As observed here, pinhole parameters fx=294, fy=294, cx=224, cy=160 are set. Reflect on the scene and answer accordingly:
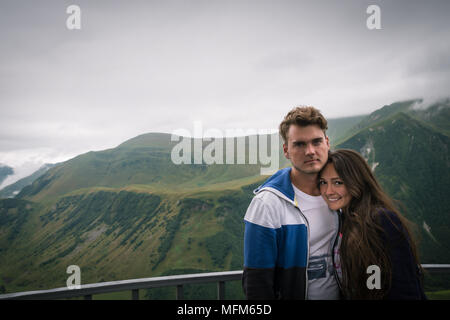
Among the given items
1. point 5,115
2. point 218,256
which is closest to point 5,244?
point 5,115

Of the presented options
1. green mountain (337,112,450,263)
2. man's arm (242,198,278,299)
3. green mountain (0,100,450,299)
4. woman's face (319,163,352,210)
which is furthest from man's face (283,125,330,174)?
green mountain (337,112,450,263)

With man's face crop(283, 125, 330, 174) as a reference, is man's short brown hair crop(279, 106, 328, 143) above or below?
above

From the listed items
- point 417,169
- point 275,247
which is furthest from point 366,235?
point 417,169

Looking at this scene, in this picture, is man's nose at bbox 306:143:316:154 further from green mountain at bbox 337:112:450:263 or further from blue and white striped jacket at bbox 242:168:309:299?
green mountain at bbox 337:112:450:263

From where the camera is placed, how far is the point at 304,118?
270cm

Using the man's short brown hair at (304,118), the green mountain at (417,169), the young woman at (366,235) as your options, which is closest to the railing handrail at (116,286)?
the young woman at (366,235)

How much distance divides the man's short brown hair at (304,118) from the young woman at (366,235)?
1.13 ft

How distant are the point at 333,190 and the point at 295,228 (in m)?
0.53

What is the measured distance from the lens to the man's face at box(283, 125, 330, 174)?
8.88 ft

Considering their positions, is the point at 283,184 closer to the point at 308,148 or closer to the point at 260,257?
the point at 308,148

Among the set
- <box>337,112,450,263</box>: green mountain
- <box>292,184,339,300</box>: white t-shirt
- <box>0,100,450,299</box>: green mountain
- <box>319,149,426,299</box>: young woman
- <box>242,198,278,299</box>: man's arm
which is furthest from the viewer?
<box>337,112,450,263</box>: green mountain

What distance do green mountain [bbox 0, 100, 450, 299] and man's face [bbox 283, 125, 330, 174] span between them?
69013 millimetres
